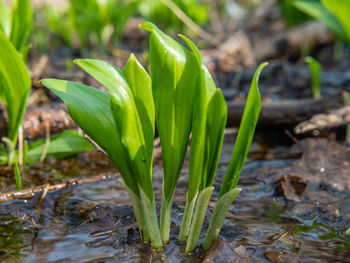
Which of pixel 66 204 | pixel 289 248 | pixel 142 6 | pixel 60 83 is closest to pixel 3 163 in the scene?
pixel 66 204

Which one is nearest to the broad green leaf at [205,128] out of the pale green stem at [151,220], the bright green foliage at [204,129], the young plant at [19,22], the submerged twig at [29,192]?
the bright green foliage at [204,129]

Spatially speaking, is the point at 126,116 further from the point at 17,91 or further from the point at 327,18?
the point at 327,18

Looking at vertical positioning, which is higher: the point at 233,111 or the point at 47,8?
the point at 47,8

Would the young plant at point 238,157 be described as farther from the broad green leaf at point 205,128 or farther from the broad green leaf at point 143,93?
the broad green leaf at point 143,93

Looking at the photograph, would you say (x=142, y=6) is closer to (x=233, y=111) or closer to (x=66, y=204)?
(x=233, y=111)

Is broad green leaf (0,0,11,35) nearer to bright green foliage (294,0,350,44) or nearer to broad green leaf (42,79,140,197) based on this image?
broad green leaf (42,79,140,197)

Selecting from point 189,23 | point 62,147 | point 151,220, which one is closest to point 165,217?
point 151,220

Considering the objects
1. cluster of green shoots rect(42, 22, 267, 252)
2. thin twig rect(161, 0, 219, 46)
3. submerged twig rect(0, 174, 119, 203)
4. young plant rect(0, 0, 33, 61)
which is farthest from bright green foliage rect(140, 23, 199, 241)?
thin twig rect(161, 0, 219, 46)
